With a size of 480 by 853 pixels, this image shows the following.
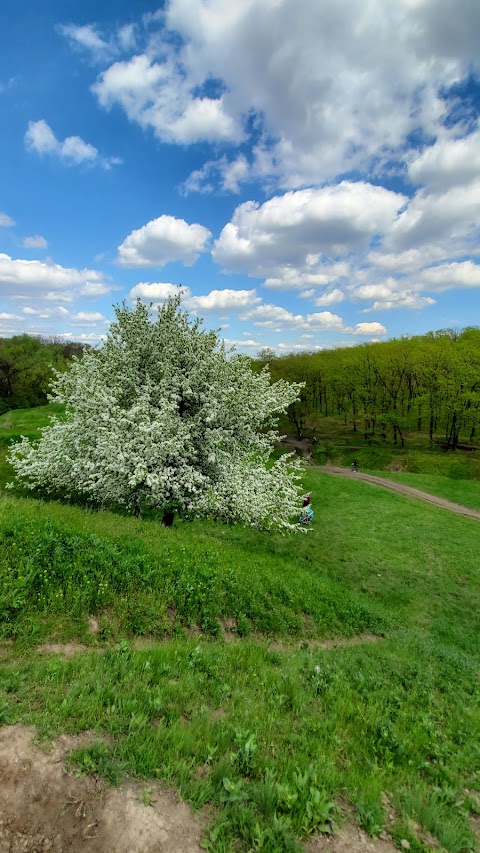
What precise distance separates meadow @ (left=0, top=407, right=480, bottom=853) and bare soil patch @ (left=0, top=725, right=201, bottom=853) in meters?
0.21

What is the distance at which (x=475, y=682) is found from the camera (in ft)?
37.7

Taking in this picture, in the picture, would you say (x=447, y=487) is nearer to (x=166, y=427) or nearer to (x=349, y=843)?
(x=166, y=427)

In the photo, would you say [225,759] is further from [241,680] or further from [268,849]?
[241,680]

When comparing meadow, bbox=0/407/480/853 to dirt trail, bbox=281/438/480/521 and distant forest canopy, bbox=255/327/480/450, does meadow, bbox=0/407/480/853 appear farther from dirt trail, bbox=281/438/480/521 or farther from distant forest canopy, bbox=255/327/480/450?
distant forest canopy, bbox=255/327/480/450

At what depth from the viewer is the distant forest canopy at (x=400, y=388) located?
207ft

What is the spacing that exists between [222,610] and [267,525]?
7560 mm

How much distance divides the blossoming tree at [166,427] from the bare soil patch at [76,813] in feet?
33.5

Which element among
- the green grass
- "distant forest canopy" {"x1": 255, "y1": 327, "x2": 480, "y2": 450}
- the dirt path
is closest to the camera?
the dirt path

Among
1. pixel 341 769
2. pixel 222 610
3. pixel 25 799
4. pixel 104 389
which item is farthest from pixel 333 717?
pixel 104 389

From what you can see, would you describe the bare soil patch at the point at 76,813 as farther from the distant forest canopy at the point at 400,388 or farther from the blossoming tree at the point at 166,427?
the distant forest canopy at the point at 400,388

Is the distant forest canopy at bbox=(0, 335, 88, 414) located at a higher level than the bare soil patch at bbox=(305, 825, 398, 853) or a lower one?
higher

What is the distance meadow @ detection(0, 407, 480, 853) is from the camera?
5.09 metres

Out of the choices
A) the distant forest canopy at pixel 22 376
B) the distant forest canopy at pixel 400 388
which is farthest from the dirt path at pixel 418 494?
the distant forest canopy at pixel 22 376

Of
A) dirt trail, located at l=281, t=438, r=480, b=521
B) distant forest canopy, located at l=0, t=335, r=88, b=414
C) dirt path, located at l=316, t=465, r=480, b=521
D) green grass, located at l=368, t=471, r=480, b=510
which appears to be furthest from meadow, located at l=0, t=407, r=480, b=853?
distant forest canopy, located at l=0, t=335, r=88, b=414
